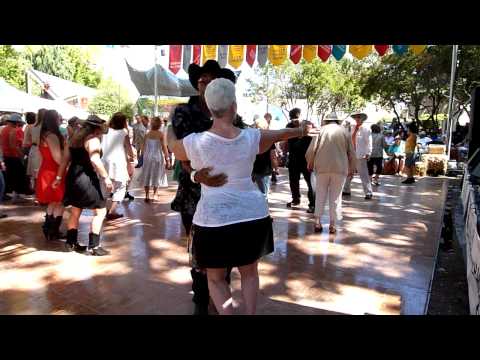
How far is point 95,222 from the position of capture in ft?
15.7

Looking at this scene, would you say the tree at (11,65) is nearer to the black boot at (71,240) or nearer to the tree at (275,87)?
the tree at (275,87)

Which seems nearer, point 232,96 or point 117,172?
point 232,96

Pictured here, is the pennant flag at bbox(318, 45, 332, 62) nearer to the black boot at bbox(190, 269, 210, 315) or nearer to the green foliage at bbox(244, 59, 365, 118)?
the black boot at bbox(190, 269, 210, 315)

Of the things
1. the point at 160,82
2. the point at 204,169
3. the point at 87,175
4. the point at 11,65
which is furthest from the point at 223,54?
the point at 11,65

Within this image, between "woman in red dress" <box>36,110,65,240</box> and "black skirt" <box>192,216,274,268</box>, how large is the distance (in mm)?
3101

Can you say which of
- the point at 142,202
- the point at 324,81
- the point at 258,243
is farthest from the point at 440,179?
the point at 324,81

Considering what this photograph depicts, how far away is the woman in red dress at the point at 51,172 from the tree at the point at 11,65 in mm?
23245

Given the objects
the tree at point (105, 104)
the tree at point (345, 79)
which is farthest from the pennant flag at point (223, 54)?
the tree at point (105, 104)

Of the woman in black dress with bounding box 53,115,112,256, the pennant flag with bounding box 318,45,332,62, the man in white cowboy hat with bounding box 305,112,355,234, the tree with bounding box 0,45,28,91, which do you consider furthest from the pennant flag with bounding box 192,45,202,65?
the tree with bounding box 0,45,28,91

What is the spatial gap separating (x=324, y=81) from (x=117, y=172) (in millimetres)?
24984

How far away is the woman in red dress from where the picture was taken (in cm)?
482

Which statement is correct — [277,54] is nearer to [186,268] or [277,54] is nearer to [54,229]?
[54,229]

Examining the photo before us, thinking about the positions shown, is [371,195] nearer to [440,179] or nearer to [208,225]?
[440,179]

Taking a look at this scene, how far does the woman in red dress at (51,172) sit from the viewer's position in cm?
482
